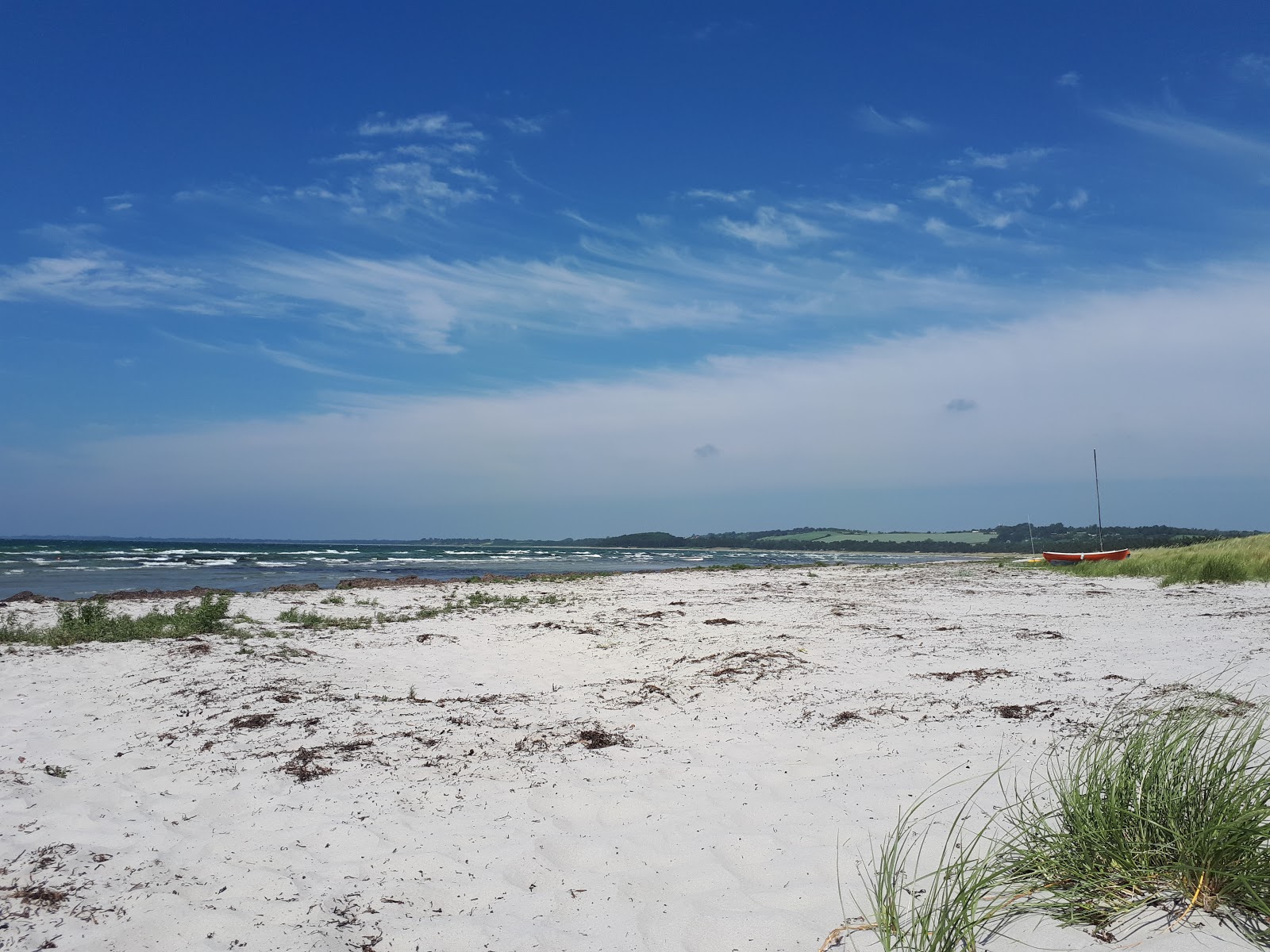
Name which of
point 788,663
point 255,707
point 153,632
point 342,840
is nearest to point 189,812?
point 342,840

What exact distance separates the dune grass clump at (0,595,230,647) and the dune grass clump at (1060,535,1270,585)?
838 inches

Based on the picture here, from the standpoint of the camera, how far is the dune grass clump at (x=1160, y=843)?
105 inches

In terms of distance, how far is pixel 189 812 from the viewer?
14.9ft

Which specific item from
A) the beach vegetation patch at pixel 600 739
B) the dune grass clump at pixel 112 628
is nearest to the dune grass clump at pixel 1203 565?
the beach vegetation patch at pixel 600 739

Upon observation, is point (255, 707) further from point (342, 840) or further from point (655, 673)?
point (655, 673)

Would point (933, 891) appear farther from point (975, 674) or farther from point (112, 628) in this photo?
point (112, 628)

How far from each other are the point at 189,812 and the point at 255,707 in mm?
2419

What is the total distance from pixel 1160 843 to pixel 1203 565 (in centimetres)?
2138

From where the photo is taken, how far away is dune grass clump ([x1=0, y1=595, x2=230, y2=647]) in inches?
404

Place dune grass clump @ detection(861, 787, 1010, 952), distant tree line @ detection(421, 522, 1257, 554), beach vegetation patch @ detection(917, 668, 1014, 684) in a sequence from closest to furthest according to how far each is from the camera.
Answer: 1. dune grass clump @ detection(861, 787, 1010, 952)
2. beach vegetation patch @ detection(917, 668, 1014, 684)
3. distant tree line @ detection(421, 522, 1257, 554)

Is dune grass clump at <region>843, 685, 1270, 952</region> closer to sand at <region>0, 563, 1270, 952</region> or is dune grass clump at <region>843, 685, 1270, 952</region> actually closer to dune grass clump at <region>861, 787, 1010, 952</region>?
dune grass clump at <region>861, 787, 1010, 952</region>

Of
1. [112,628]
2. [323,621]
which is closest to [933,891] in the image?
[112,628]

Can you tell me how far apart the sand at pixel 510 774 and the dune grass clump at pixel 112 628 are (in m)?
0.62

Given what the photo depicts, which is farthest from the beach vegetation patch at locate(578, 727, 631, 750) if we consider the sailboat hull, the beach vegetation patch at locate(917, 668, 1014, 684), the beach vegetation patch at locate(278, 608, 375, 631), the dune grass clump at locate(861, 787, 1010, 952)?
the sailboat hull
